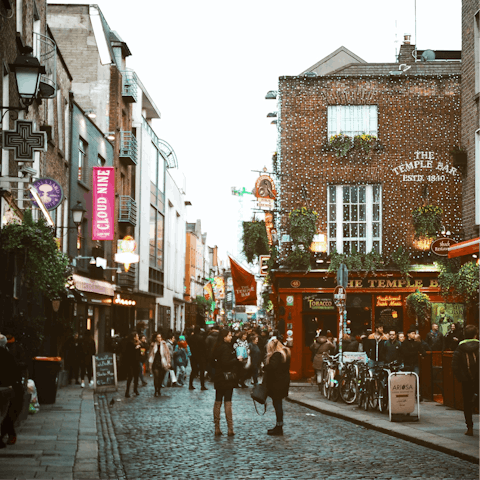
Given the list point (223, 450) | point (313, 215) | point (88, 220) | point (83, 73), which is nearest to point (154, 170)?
point (83, 73)

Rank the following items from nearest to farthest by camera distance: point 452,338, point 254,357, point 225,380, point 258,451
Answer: point 258,451, point 225,380, point 452,338, point 254,357

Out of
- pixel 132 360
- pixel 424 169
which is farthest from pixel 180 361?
pixel 424 169

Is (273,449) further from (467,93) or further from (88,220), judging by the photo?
(88,220)

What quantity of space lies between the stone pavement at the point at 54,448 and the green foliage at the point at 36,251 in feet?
8.85

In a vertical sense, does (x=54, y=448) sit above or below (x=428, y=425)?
above

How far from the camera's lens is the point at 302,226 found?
93.8ft

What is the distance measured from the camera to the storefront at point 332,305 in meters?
29.2

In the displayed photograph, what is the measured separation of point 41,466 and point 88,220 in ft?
78.2

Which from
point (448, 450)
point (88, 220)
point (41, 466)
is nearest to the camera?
point (41, 466)

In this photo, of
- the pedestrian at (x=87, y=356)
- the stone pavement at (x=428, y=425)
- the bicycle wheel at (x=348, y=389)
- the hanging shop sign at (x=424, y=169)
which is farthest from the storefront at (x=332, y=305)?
the bicycle wheel at (x=348, y=389)

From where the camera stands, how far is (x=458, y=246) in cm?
1875

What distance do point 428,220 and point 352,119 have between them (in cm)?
470

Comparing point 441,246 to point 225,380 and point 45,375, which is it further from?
point 45,375

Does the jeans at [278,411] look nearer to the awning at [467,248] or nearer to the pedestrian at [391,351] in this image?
the awning at [467,248]
